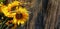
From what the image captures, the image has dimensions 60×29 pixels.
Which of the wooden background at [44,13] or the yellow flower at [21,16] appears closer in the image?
the yellow flower at [21,16]

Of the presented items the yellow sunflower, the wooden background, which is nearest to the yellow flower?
the yellow sunflower

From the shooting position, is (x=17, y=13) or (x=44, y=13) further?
(x=44, y=13)

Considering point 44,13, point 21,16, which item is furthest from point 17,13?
point 44,13

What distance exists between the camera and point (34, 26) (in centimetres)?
115

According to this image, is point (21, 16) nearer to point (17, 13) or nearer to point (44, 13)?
point (17, 13)

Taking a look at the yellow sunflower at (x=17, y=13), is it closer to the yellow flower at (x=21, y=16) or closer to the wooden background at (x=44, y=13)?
the yellow flower at (x=21, y=16)

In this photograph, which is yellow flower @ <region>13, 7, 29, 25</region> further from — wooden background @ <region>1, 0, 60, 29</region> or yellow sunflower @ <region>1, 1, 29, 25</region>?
wooden background @ <region>1, 0, 60, 29</region>

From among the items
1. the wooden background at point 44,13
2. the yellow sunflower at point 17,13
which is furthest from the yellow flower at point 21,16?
the wooden background at point 44,13

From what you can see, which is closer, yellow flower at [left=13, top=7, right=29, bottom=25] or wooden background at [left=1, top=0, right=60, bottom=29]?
yellow flower at [left=13, top=7, right=29, bottom=25]

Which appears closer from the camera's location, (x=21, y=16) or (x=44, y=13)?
(x=21, y=16)

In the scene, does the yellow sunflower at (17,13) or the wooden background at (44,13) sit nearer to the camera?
the yellow sunflower at (17,13)

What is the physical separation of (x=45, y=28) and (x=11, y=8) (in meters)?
0.50

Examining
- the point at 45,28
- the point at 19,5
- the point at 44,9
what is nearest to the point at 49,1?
the point at 44,9

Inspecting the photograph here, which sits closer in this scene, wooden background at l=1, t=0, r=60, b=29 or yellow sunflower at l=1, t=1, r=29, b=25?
yellow sunflower at l=1, t=1, r=29, b=25
